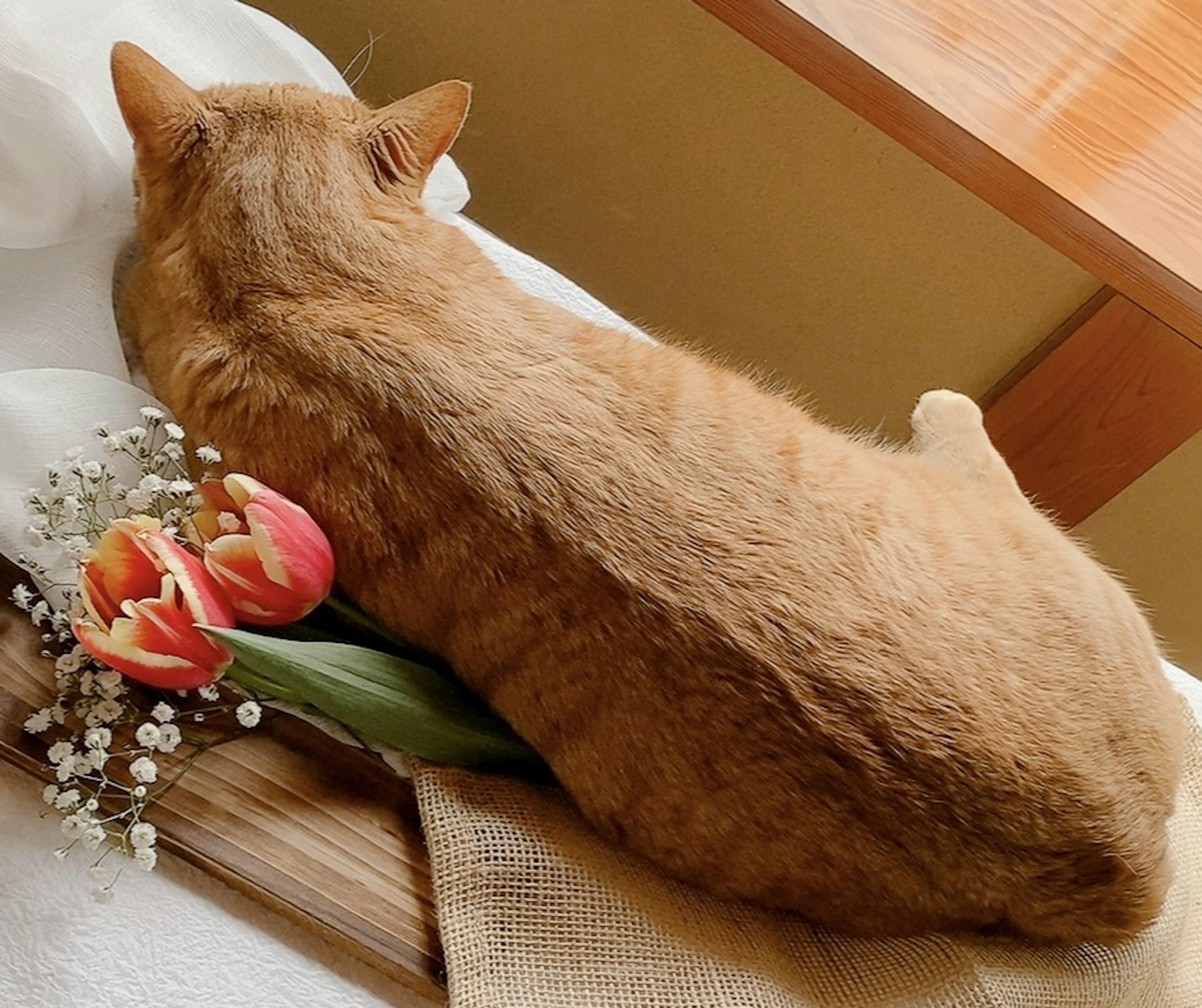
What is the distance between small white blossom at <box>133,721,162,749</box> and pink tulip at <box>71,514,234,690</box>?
0.09 feet

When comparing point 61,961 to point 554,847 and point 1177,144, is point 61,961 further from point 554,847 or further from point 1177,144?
point 1177,144

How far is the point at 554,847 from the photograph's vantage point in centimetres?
69

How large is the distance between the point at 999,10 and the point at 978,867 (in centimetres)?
88

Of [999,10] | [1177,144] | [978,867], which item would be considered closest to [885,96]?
[999,10]

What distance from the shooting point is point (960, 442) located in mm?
1030

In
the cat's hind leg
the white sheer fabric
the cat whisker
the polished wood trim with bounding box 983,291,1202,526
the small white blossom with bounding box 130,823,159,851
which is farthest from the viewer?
the cat whisker

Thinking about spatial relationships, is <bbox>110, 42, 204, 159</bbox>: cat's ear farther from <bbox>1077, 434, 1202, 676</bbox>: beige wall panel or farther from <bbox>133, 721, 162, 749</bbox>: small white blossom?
<bbox>1077, 434, 1202, 676</bbox>: beige wall panel

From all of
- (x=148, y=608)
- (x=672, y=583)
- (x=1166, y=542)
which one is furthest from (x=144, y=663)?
(x=1166, y=542)

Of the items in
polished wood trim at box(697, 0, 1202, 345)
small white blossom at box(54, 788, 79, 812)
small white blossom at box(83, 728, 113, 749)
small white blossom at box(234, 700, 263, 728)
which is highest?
polished wood trim at box(697, 0, 1202, 345)

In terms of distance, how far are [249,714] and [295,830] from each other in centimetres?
7

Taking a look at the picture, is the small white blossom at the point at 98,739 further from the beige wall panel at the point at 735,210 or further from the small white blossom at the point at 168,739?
the beige wall panel at the point at 735,210

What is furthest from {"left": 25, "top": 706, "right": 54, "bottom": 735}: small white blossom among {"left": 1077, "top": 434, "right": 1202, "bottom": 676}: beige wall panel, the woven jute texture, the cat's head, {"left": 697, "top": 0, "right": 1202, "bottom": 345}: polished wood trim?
{"left": 1077, "top": 434, "right": 1202, "bottom": 676}: beige wall panel

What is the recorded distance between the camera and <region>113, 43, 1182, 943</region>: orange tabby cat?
26.5 inches

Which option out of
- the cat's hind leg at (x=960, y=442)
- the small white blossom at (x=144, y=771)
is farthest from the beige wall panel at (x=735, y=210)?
the small white blossom at (x=144, y=771)
